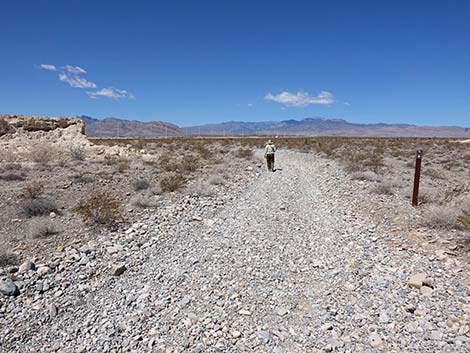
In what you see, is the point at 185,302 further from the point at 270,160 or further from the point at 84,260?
the point at 270,160

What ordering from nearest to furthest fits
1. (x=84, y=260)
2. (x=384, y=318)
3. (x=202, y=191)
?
(x=384, y=318), (x=84, y=260), (x=202, y=191)

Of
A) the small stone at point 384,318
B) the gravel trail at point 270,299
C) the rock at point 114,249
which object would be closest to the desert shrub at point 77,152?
the gravel trail at point 270,299

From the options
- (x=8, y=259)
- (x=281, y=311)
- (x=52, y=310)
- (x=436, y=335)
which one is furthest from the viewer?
(x=8, y=259)

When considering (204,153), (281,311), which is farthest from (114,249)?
(204,153)

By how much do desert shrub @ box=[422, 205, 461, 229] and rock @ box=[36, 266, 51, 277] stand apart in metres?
7.96

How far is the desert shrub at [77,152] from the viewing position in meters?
20.6

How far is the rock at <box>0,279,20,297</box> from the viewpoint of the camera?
5.11 meters

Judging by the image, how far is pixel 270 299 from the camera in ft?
16.4

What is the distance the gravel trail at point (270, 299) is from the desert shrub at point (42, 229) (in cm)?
205

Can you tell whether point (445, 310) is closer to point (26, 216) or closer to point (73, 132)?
point (26, 216)

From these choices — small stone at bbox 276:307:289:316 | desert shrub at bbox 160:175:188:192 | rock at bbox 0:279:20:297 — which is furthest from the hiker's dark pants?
rock at bbox 0:279:20:297

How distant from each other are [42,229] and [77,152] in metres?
15.8

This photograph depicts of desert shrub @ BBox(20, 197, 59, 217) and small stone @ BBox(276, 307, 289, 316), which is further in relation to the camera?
desert shrub @ BBox(20, 197, 59, 217)

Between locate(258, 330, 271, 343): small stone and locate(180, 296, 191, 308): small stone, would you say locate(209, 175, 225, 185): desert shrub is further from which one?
locate(258, 330, 271, 343): small stone
